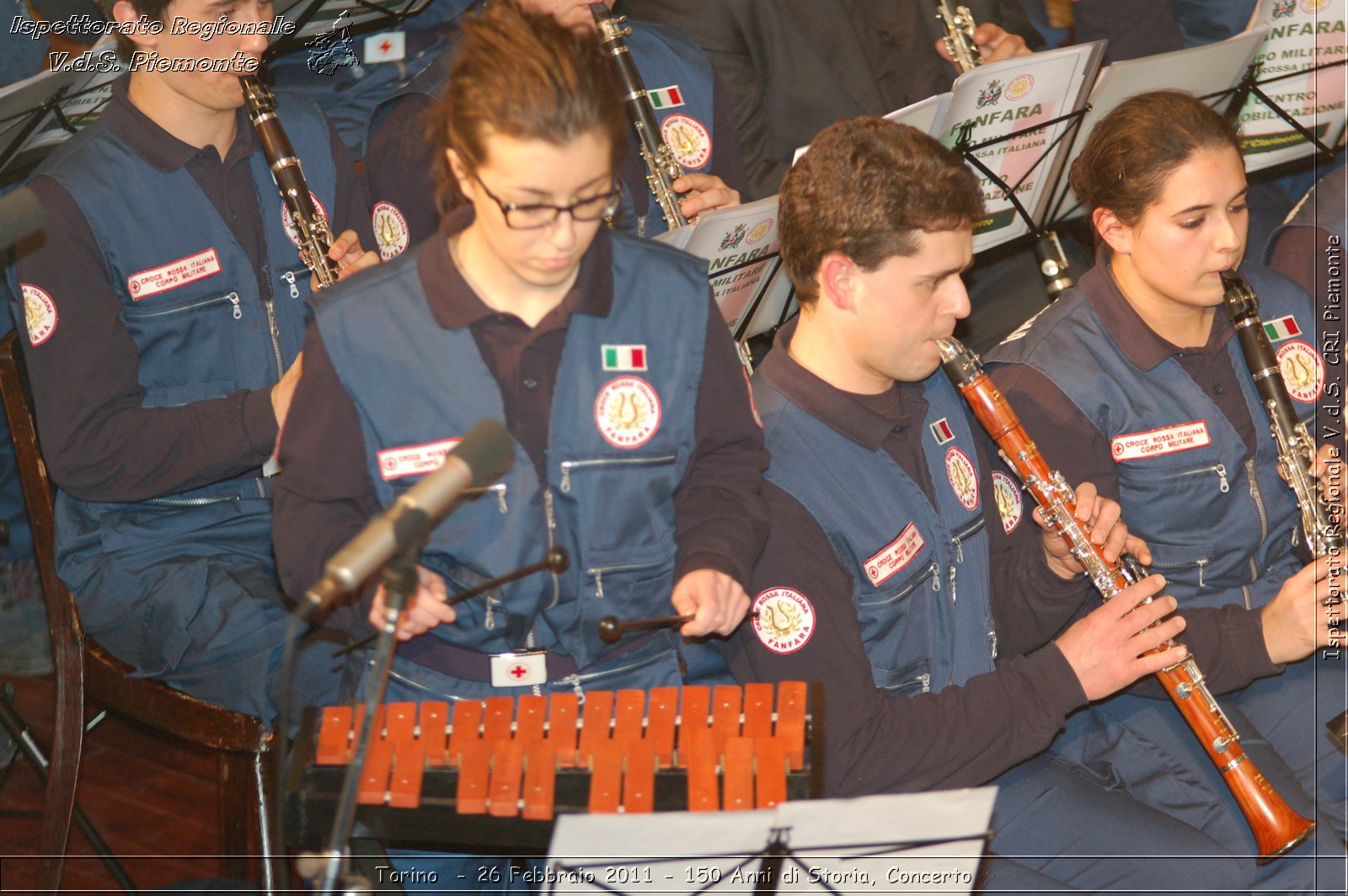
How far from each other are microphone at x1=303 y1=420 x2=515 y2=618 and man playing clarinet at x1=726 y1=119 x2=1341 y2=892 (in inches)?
35.0

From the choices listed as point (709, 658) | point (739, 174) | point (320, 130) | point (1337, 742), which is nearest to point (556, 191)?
point (709, 658)

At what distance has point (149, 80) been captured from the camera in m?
3.09

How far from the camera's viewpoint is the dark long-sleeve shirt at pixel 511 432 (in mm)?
2256

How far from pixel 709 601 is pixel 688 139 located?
1.77 meters

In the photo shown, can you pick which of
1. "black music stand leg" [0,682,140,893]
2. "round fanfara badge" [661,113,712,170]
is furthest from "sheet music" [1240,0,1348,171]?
"black music stand leg" [0,682,140,893]

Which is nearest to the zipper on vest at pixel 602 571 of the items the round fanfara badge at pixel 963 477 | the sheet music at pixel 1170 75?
the round fanfara badge at pixel 963 477

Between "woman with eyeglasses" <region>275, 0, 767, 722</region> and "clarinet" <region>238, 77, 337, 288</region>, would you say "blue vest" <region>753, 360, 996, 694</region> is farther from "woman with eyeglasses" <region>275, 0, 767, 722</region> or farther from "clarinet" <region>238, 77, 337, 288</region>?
"clarinet" <region>238, 77, 337, 288</region>

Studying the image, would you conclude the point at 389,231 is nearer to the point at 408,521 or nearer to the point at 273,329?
the point at 273,329

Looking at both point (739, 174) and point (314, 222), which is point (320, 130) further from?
point (739, 174)

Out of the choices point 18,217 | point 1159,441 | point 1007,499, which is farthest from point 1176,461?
point 18,217

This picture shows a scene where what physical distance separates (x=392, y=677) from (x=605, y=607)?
413mm

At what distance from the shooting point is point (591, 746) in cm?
206

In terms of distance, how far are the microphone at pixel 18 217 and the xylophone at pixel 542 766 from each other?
0.82m

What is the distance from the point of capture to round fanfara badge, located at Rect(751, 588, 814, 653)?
2.46 meters
